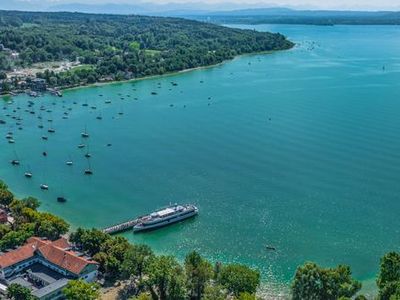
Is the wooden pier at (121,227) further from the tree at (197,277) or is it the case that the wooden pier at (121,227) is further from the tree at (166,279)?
the tree at (197,277)

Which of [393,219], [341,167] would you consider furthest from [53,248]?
[341,167]

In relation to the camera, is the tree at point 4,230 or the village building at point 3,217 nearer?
the tree at point 4,230

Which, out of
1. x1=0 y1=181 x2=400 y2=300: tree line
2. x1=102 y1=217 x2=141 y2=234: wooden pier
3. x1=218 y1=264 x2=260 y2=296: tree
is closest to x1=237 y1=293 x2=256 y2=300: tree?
x1=0 y1=181 x2=400 y2=300: tree line

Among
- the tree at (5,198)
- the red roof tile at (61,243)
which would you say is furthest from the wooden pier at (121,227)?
the tree at (5,198)

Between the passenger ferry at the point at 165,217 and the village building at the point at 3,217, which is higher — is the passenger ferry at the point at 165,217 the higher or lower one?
the lower one

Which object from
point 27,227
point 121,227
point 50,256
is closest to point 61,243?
point 50,256
